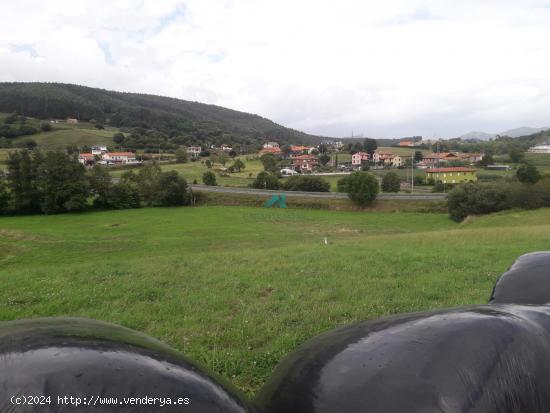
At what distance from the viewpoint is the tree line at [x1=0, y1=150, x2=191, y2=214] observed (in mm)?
51125

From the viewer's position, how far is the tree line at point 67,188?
168 ft

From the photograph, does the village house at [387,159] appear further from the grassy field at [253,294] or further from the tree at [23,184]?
the grassy field at [253,294]

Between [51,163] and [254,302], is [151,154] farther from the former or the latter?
[254,302]

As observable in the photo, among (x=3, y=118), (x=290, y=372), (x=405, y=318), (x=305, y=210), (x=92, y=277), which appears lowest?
(x=305, y=210)

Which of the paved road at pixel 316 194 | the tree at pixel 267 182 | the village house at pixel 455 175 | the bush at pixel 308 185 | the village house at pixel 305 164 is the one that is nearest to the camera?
the paved road at pixel 316 194

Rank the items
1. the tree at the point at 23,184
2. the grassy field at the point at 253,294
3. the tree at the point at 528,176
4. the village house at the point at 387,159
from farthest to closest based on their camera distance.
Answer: the village house at the point at 387,159, the tree at the point at 528,176, the tree at the point at 23,184, the grassy field at the point at 253,294

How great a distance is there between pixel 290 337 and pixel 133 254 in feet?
71.9

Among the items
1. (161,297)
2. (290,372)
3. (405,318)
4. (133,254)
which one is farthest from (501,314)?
(133,254)

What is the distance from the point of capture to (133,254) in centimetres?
2584

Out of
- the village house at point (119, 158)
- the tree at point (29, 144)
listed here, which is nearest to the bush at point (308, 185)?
the village house at point (119, 158)

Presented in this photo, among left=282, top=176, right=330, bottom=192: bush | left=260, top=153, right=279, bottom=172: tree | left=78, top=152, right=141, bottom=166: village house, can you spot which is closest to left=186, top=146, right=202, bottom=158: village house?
left=78, top=152, right=141, bottom=166: village house

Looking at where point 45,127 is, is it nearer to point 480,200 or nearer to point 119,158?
point 119,158

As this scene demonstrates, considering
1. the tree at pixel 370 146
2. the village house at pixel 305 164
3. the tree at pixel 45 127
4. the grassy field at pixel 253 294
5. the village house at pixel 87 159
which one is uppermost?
the tree at pixel 45 127

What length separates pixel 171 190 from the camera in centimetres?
5678
